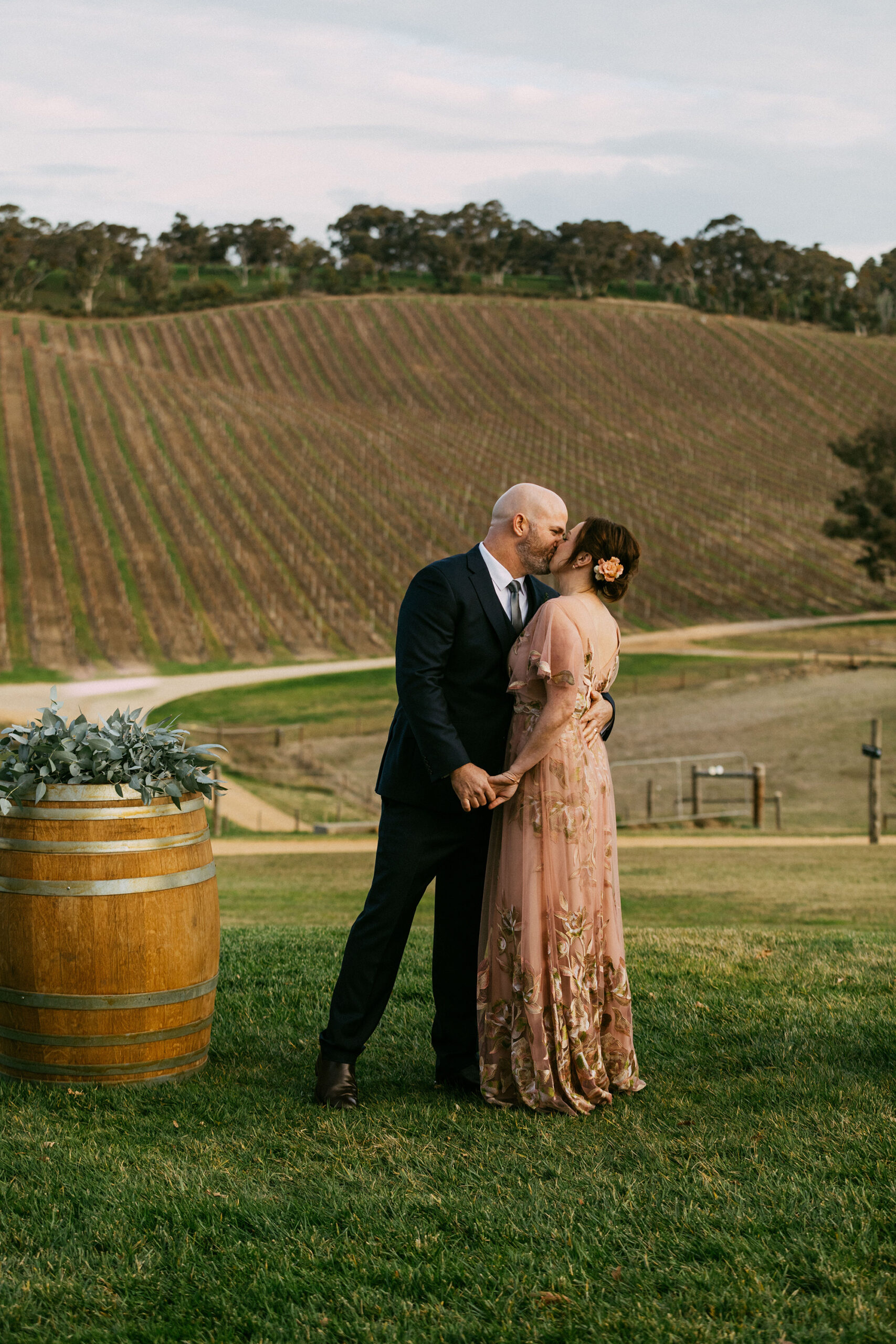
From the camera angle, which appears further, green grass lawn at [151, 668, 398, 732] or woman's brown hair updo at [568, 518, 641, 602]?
green grass lawn at [151, 668, 398, 732]

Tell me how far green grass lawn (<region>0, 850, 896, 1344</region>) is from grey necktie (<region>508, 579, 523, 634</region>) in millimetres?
1669

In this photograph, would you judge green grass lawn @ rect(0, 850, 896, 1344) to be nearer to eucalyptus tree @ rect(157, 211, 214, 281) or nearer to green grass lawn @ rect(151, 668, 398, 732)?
green grass lawn @ rect(151, 668, 398, 732)

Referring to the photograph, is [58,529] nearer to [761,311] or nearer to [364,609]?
[364,609]

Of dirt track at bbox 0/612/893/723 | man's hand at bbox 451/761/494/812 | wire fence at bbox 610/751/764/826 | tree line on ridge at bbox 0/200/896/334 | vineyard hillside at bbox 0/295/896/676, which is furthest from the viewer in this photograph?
tree line on ridge at bbox 0/200/896/334

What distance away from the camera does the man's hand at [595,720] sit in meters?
4.31

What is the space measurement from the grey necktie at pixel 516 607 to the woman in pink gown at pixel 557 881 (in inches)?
5.4

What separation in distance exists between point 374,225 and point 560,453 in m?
58.4

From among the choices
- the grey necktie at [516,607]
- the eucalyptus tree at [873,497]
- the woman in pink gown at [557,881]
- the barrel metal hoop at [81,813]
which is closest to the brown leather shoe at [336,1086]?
the woman in pink gown at [557,881]

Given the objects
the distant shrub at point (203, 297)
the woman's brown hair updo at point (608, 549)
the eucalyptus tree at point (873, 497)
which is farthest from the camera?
the distant shrub at point (203, 297)

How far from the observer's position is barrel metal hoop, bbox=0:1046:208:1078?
14.2ft

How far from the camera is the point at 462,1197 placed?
11.2ft

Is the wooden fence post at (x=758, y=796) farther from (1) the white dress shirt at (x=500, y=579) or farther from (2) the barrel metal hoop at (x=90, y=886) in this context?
(2) the barrel metal hoop at (x=90, y=886)

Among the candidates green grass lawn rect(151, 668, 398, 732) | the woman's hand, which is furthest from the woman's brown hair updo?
green grass lawn rect(151, 668, 398, 732)

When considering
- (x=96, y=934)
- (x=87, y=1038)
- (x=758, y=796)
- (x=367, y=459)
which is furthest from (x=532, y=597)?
(x=367, y=459)
